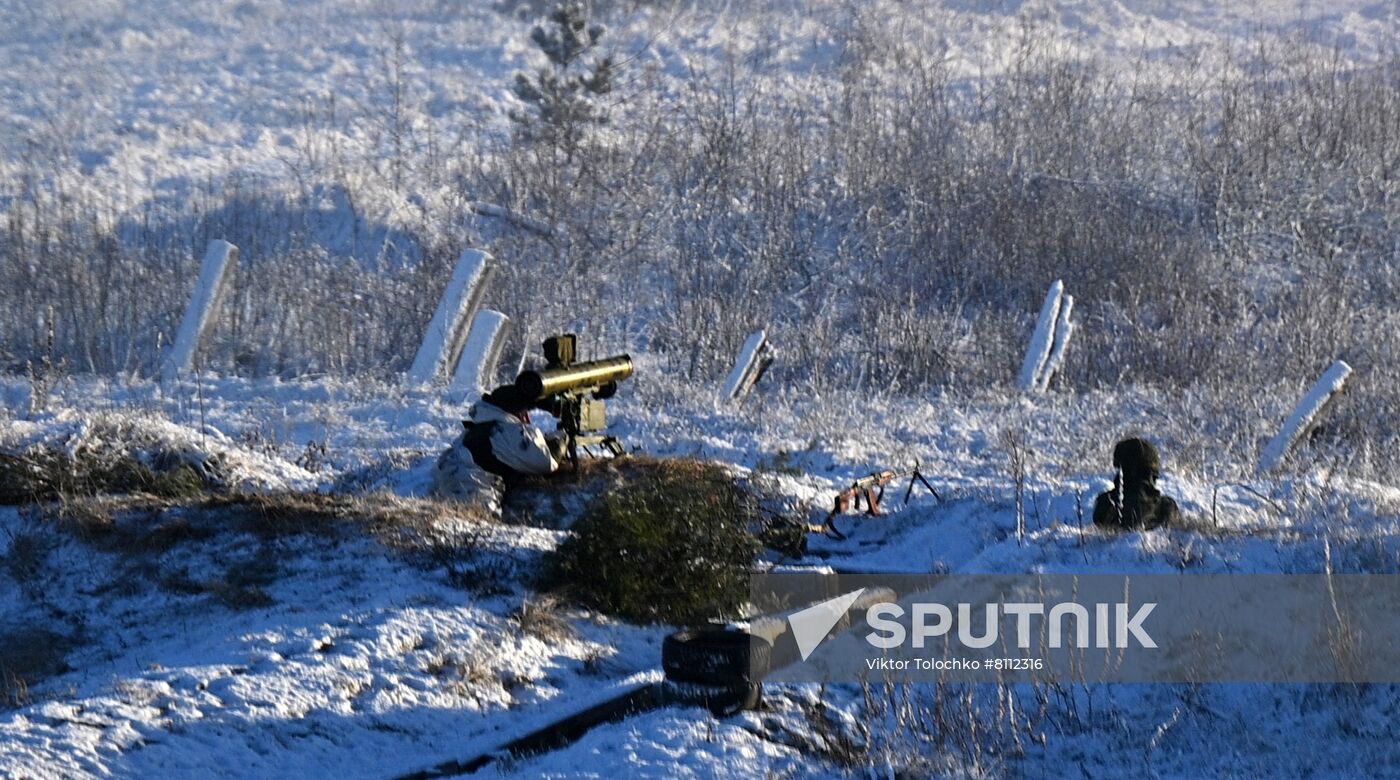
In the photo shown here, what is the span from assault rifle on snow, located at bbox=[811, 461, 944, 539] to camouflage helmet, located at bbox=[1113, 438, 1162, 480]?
68.9 inches

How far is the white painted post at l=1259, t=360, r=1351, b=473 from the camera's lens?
12.9 metres

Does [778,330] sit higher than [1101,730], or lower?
lower

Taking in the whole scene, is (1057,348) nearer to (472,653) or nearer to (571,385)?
(571,385)

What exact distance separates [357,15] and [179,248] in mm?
16714

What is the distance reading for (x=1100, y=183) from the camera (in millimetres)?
27609

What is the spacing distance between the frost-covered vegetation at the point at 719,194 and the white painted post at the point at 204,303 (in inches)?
49.2

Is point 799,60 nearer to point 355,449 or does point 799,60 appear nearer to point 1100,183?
point 1100,183

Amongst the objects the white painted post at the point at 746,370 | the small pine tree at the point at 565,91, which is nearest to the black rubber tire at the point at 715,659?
the white painted post at the point at 746,370

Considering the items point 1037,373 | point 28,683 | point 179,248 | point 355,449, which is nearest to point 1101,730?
point 28,683

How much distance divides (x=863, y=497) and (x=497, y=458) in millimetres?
2619

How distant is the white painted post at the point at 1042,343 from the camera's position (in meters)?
18.1

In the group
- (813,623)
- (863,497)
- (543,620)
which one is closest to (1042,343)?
(863,497)

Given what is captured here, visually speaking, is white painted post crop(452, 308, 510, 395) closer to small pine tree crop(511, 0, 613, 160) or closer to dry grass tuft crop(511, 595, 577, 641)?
dry grass tuft crop(511, 595, 577, 641)

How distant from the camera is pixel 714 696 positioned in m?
5.74
